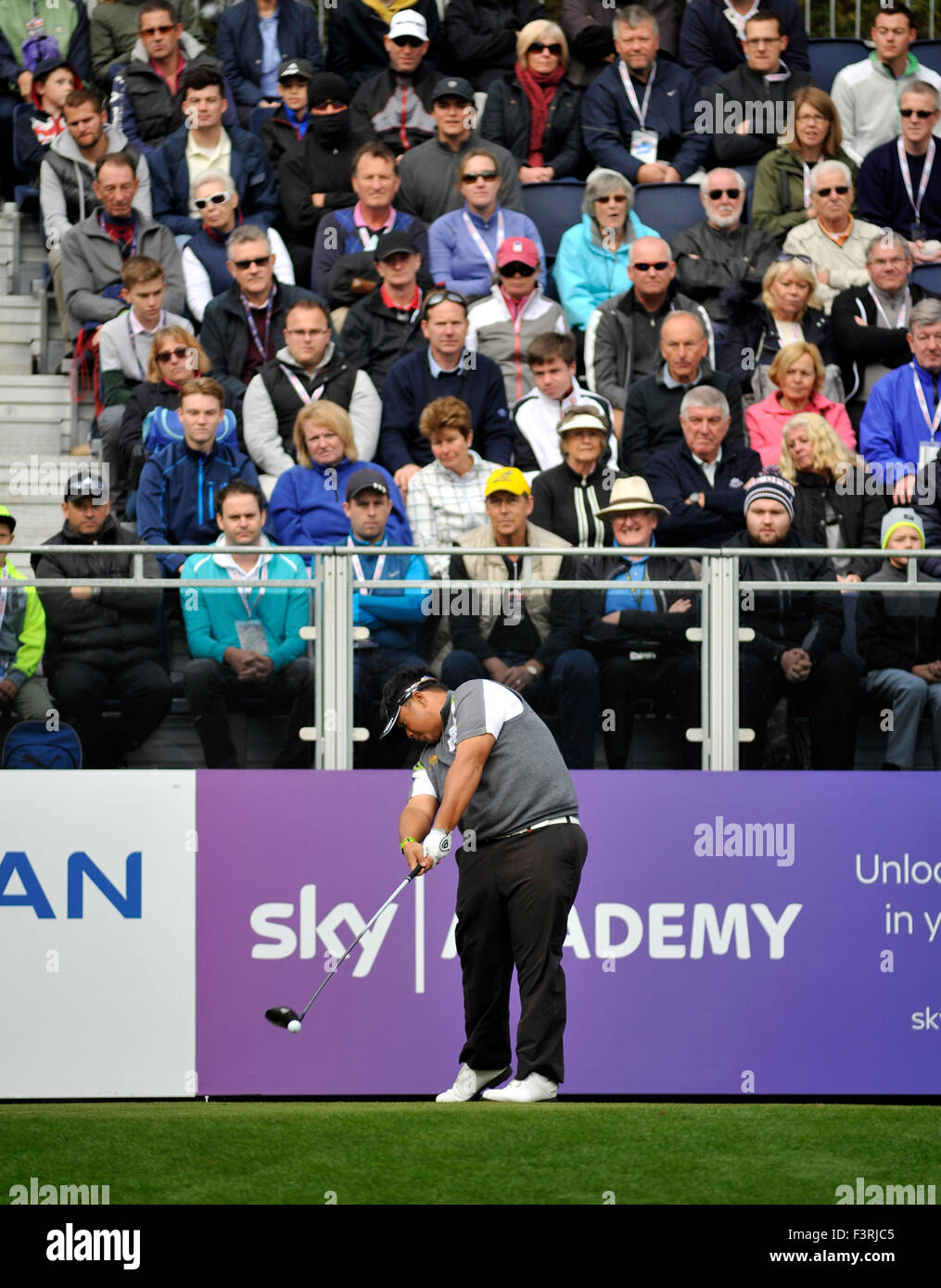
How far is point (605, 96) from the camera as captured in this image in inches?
526

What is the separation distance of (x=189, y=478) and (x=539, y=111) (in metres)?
4.91

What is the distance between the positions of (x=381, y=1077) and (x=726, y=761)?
229 centimetres

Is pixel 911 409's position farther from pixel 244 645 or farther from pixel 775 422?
pixel 244 645

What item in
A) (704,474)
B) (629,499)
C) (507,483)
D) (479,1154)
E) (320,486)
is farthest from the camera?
(704,474)

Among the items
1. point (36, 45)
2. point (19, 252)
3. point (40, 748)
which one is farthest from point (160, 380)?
point (36, 45)

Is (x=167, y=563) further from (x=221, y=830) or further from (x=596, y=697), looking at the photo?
(x=596, y=697)

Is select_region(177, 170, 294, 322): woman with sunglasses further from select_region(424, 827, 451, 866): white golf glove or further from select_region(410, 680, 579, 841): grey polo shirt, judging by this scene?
select_region(424, 827, 451, 866): white golf glove

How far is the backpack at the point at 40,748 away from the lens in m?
9.01

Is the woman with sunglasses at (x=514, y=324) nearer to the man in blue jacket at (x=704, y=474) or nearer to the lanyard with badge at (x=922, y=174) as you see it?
the man in blue jacket at (x=704, y=474)

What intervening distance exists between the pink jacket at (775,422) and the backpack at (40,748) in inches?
171

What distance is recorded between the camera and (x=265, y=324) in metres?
11.6

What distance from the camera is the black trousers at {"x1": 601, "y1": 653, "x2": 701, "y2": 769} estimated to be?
9.16 metres

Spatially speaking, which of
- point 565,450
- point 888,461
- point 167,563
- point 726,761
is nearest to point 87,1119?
point 167,563

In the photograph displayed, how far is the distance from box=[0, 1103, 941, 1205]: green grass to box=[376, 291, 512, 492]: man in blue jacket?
4.40m
